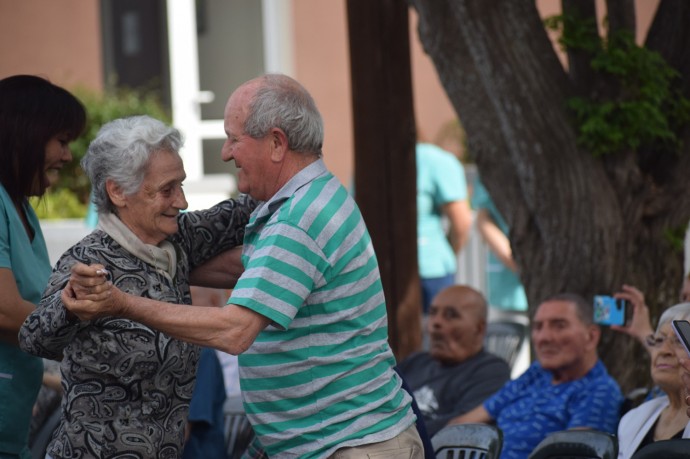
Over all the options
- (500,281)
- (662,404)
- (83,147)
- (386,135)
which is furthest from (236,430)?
(83,147)

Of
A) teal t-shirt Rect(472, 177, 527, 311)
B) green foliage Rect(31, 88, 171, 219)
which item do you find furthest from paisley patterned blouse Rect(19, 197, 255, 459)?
green foliage Rect(31, 88, 171, 219)

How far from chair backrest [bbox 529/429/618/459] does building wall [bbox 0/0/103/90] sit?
942 centimetres

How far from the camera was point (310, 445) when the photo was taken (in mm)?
2967

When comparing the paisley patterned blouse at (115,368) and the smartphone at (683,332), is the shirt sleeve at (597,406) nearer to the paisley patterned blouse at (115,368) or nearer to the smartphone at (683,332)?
the smartphone at (683,332)

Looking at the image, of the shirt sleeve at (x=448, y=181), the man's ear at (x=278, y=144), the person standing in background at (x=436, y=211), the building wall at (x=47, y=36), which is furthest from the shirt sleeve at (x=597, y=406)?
the building wall at (x=47, y=36)

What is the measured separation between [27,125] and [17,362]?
0.69 meters

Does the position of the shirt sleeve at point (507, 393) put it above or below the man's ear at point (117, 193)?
below

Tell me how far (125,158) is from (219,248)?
1.49 ft

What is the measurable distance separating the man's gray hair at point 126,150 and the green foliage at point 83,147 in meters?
8.00

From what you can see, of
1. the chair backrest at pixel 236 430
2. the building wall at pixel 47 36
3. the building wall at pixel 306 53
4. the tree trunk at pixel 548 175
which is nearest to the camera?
the tree trunk at pixel 548 175

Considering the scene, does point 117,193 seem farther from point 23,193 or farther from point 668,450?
point 668,450

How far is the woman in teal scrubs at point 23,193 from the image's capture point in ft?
11.2

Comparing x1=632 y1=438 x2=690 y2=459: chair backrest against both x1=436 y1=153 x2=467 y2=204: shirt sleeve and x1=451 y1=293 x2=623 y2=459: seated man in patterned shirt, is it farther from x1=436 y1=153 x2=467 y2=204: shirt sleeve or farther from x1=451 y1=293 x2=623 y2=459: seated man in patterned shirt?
x1=436 y1=153 x2=467 y2=204: shirt sleeve

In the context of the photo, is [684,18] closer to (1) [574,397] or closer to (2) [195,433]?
(1) [574,397]
